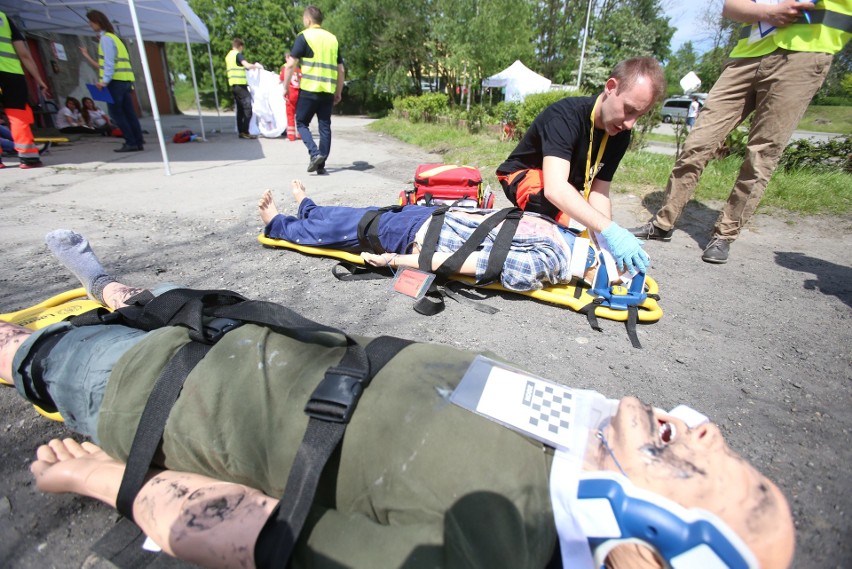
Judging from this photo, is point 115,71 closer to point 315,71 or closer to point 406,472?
point 315,71

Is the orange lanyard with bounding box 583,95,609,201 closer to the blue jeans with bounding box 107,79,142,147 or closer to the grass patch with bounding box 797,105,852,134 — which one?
the blue jeans with bounding box 107,79,142,147

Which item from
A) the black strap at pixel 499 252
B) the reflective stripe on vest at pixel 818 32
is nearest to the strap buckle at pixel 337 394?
the black strap at pixel 499 252

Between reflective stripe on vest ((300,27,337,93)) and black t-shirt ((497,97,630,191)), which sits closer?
black t-shirt ((497,97,630,191))

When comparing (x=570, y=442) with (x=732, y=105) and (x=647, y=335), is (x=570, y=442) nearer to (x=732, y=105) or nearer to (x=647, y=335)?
(x=647, y=335)

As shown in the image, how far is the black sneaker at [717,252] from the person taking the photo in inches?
125

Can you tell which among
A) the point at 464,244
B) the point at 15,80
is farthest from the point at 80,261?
the point at 15,80

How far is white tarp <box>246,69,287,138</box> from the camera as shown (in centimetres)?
966

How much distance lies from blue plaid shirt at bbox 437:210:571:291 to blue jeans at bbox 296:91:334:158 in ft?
12.4

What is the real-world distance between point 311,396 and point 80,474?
79cm

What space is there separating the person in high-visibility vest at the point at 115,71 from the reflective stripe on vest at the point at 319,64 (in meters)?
3.22

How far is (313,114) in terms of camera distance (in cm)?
558

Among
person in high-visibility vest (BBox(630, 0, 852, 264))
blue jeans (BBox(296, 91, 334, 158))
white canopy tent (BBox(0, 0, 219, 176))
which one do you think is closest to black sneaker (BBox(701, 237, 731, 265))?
person in high-visibility vest (BBox(630, 0, 852, 264))

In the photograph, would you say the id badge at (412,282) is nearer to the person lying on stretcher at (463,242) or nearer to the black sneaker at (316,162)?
the person lying on stretcher at (463,242)

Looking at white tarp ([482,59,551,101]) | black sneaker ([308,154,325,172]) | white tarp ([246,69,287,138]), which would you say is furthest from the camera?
white tarp ([482,59,551,101])
